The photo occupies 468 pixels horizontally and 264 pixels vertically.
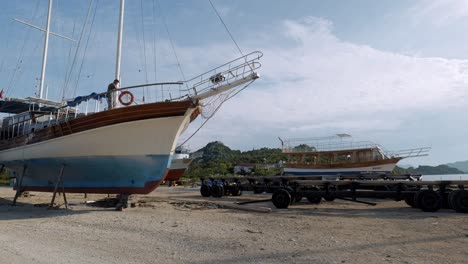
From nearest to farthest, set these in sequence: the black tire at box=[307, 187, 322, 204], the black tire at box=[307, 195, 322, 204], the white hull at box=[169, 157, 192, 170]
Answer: the black tire at box=[307, 187, 322, 204], the black tire at box=[307, 195, 322, 204], the white hull at box=[169, 157, 192, 170]

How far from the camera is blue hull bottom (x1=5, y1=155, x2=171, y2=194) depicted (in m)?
12.9

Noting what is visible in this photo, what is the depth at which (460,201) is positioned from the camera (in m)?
11.0

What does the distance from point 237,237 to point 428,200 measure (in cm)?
724

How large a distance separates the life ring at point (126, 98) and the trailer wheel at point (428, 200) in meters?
10.1

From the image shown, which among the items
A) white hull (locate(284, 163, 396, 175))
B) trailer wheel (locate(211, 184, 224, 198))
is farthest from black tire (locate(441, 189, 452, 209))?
white hull (locate(284, 163, 396, 175))

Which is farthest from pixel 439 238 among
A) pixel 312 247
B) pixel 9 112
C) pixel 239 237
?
pixel 9 112

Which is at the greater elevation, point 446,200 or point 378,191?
point 378,191

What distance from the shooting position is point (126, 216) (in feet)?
36.1

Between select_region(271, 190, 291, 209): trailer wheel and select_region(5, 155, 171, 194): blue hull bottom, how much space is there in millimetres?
4002

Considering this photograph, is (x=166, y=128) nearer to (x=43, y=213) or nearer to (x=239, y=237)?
(x=43, y=213)

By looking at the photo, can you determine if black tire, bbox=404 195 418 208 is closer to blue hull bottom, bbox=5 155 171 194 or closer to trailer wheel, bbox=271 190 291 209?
trailer wheel, bbox=271 190 291 209

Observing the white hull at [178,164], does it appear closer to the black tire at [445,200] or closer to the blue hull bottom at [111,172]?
the blue hull bottom at [111,172]

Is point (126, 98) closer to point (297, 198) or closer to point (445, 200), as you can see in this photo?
point (297, 198)

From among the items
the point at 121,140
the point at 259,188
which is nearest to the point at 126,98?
the point at 121,140
